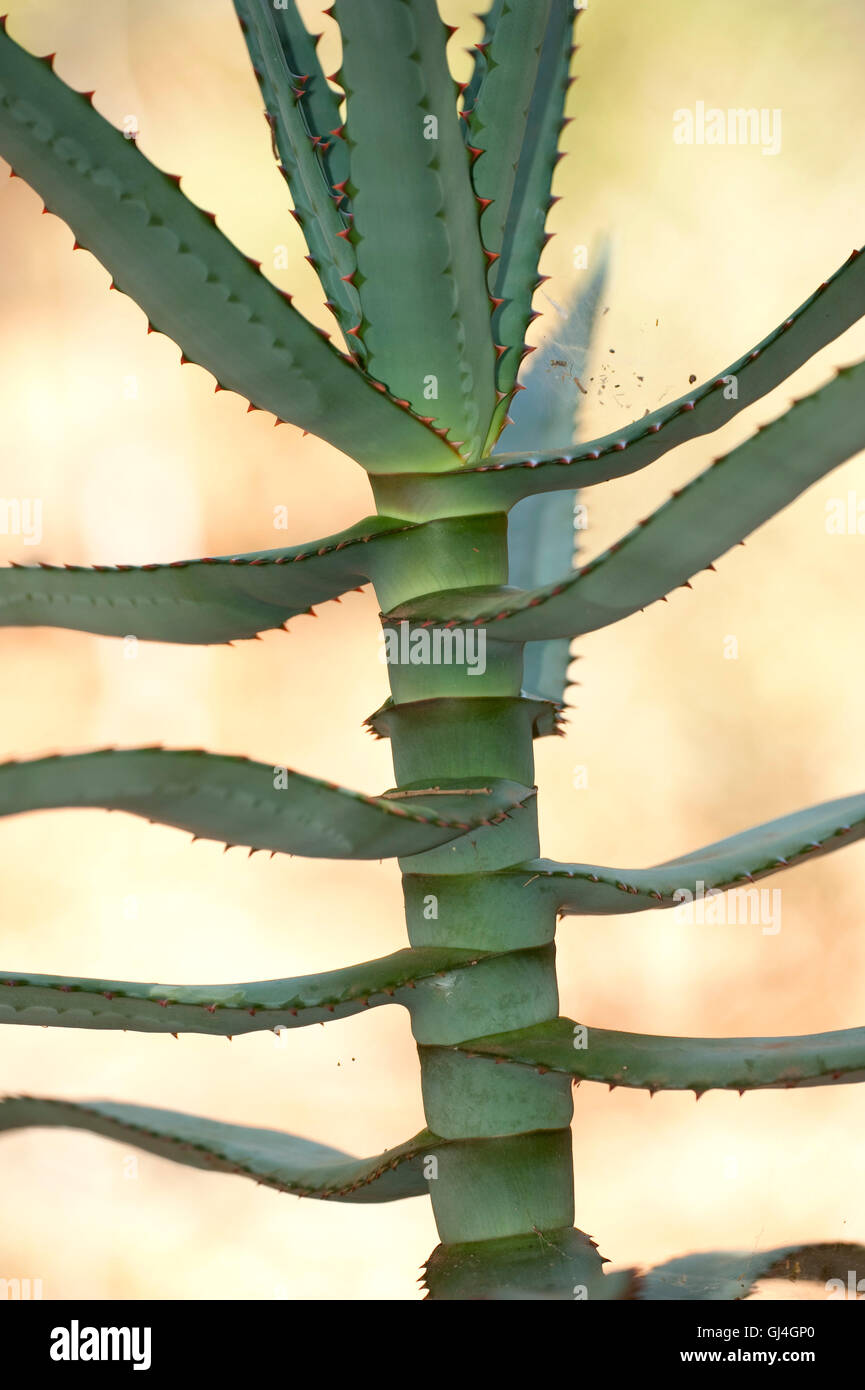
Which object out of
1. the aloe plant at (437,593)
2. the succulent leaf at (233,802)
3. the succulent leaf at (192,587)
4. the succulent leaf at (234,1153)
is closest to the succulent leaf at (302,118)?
the aloe plant at (437,593)

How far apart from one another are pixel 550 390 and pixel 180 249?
1.20ft

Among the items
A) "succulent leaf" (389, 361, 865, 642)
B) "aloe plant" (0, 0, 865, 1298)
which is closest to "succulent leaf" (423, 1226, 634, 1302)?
"aloe plant" (0, 0, 865, 1298)

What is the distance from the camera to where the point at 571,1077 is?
0.48 metres

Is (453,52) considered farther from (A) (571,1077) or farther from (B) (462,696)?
(A) (571,1077)

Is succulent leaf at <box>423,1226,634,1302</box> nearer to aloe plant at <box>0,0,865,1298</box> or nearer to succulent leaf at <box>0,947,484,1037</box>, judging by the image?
aloe plant at <box>0,0,865,1298</box>

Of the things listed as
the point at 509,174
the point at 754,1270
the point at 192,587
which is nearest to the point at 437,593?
the point at 192,587

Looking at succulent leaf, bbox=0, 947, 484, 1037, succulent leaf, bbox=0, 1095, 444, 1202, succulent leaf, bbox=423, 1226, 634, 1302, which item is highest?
succulent leaf, bbox=0, 947, 484, 1037

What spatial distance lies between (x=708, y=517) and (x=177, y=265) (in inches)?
7.8

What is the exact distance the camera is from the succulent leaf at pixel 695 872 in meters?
0.48

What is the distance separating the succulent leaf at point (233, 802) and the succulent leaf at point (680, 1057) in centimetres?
9

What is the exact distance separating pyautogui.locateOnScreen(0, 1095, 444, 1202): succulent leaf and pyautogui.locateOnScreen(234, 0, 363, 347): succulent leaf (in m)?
0.35

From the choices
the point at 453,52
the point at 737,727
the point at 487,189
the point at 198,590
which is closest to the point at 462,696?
the point at 198,590

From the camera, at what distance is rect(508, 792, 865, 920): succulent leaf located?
478 millimetres

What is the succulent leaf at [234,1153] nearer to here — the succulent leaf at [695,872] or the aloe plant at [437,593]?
the aloe plant at [437,593]
